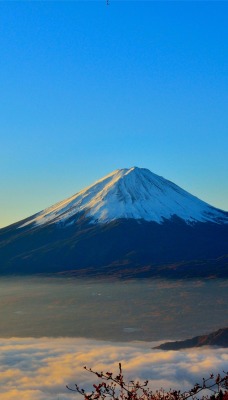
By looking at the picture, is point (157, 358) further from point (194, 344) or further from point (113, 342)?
point (113, 342)

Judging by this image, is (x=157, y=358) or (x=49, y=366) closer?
(x=157, y=358)

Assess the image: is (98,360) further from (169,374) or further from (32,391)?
(32,391)

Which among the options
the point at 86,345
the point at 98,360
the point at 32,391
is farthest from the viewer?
the point at 86,345

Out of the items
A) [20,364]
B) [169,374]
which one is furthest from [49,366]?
[169,374]

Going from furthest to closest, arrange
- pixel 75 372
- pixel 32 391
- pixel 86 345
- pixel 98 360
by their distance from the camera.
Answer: pixel 86 345 → pixel 98 360 → pixel 75 372 → pixel 32 391

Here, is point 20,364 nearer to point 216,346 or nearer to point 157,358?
point 157,358

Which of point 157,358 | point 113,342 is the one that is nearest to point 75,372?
point 157,358

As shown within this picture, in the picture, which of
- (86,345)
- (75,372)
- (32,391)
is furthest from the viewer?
(86,345)

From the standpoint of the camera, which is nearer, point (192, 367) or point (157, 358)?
point (192, 367)
